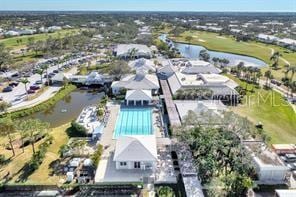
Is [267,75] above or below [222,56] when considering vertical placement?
above

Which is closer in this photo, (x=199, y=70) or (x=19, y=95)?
(x=19, y=95)

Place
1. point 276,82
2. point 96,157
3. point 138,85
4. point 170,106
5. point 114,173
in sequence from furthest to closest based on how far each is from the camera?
1. point 276,82
2. point 138,85
3. point 170,106
4. point 96,157
5. point 114,173

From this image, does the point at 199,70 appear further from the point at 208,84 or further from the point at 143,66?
the point at 143,66

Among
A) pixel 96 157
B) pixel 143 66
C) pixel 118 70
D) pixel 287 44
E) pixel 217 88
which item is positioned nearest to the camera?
pixel 96 157

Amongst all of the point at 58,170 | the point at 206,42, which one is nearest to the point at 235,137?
the point at 58,170

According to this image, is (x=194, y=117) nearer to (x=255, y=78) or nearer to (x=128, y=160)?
(x=128, y=160)

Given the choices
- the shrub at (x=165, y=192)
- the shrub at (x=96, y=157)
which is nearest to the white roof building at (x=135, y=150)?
the shrub at (x=96, y=157)

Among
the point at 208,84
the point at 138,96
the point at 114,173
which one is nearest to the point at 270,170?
the point at 114,173

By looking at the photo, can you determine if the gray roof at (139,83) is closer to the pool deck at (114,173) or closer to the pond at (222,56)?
the pool deck at (114,173)

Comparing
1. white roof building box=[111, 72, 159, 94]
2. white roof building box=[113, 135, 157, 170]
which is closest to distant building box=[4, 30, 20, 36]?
white roof building box=[111, 72, 159, 94]
